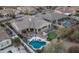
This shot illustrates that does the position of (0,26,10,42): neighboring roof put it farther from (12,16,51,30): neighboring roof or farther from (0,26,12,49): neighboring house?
(12,16,51,30): neighboring roof

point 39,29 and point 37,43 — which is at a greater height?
point 39,29

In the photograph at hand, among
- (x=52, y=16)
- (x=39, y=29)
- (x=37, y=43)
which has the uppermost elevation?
(x=52, y=16)

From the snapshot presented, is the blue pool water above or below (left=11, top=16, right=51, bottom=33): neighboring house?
below

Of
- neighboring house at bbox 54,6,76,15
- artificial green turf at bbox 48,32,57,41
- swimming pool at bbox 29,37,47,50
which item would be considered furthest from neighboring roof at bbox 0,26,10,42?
neighboring house at bbox 54,6,76,15

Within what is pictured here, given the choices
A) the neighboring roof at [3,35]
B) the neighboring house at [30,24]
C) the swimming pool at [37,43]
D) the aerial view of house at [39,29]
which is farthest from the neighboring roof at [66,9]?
the neighboring roof at [3,35]

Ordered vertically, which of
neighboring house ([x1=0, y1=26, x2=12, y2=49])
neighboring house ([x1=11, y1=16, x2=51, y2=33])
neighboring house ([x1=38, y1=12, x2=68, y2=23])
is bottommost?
neighboring house ([x1=0, y1=26, x2=12, y2=49])

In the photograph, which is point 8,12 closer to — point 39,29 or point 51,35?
point 39,29

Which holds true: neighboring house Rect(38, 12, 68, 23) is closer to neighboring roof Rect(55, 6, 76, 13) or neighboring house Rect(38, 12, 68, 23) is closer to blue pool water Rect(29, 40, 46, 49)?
neighboring roof Rect(55, 6, 76, 13)

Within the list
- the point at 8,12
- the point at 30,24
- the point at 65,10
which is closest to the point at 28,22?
the point at 30,24
